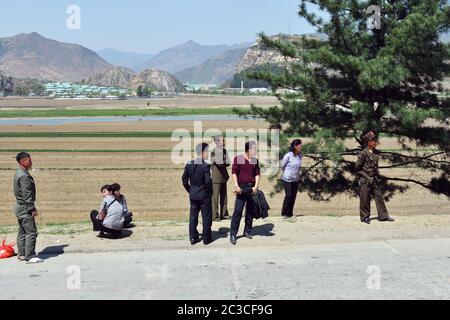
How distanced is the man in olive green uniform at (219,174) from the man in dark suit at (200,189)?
1.81 metres

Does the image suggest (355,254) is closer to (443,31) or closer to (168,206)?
(443,31)

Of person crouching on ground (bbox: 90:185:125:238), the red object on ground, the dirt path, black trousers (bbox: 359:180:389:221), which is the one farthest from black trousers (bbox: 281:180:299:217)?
the red object on ground

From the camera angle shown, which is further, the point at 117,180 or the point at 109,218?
the point at 117,180

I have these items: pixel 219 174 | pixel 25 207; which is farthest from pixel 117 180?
pixel 25 207

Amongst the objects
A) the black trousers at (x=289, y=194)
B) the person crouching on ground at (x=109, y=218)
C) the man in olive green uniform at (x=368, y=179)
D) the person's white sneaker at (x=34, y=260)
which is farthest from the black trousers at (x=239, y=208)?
the person's white sneaker at (x=34, y=260)

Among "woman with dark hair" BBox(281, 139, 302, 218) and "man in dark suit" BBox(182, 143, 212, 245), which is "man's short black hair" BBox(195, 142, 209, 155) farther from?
"woman with dark hair" BBox(281, 139, 302, 218)

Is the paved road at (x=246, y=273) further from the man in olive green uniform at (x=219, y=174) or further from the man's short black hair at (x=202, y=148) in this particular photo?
the man in olive green uniform at (x=219, y=174)

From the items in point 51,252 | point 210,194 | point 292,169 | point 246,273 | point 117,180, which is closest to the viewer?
point 246,273

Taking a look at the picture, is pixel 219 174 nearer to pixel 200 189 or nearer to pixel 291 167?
pixel 291 167

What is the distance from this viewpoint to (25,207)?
9.09 meters

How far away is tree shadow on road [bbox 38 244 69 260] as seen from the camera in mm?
9463

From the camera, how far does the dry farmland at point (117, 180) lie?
18.3 m

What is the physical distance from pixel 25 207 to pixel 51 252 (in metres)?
1.03

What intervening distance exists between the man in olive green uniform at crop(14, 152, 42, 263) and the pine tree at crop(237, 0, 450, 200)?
748 cm
